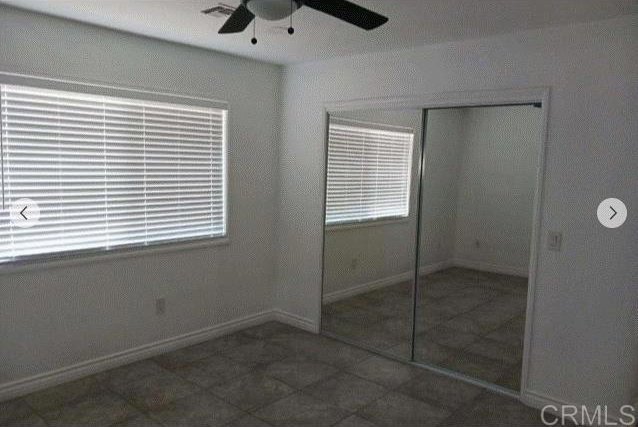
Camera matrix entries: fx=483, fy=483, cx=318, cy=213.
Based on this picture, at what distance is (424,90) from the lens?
11.4ft

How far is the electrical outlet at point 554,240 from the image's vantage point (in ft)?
9.62

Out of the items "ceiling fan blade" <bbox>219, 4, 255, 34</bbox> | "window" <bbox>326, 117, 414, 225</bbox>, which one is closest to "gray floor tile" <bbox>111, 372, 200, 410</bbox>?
"window" <bbox>326, 117, 414, 225</bbox>

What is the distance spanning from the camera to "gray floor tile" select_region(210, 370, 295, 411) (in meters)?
3.08

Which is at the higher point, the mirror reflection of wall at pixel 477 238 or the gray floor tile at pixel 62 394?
the mirror reflection of wall at pixel 477 238

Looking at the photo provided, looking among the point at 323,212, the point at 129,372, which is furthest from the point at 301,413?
the point at 323,212

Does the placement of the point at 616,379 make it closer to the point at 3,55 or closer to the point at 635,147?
the point at 635,147

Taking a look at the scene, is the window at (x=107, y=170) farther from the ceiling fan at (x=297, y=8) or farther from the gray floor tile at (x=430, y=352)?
the gray floor tile at (x=430, y=352)

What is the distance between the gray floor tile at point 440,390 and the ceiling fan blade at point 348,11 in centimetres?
235

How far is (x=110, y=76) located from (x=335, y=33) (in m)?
1.55

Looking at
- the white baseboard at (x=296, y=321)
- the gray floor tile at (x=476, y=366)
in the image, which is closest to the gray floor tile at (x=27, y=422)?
the white baseboard at (x=296, y=321)

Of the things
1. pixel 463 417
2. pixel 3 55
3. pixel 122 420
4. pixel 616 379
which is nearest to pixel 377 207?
pixel 463 417

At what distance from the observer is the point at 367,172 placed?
4.05 meters

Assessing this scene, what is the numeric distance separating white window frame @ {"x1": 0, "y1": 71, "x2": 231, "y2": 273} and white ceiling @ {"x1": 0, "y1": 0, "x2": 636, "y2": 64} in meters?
0.40

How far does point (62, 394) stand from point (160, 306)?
2.95 ft
